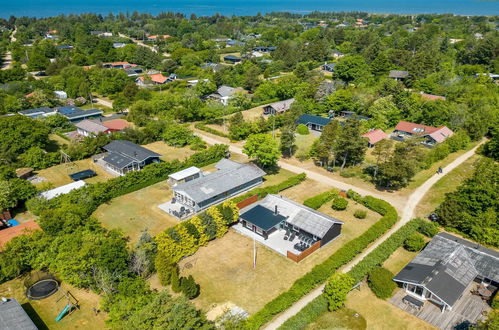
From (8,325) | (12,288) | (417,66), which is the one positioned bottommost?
(12,288)

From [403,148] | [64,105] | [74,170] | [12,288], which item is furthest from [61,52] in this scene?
[403,148]

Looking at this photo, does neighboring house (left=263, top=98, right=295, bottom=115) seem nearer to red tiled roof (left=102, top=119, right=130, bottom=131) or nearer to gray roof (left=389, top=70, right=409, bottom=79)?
red tiled roof (left=102, top=119, right=130, bottom=131)

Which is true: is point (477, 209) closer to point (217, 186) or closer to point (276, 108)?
point (217, 186)

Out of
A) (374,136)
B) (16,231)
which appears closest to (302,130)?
(374,136)

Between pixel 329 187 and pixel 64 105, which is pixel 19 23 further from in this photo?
pixel 329 187

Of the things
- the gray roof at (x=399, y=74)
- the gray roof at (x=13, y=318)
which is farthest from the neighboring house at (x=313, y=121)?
the gray roof at (x=13, y=318)

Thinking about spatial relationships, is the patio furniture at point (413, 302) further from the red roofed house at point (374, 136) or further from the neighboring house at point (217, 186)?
the red roofed house at point (374, 136)
